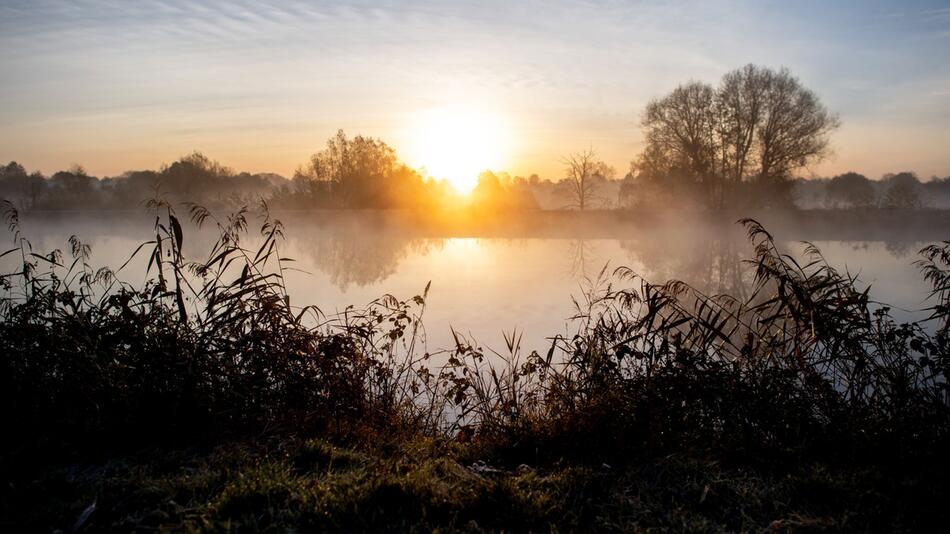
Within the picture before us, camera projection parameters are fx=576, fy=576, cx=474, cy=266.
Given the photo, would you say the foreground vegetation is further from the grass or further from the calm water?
the calm water

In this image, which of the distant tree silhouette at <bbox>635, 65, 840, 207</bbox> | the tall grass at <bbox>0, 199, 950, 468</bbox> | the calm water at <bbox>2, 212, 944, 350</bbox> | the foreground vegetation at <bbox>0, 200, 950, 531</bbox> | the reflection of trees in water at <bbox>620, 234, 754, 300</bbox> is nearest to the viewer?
the foreground vegetation at <bbox>0, 200, 950, 531</bbox>

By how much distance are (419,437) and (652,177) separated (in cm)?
3176

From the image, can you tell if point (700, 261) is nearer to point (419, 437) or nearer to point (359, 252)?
point (359, 252)

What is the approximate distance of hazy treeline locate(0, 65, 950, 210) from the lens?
1187 inches

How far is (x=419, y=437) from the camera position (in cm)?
408

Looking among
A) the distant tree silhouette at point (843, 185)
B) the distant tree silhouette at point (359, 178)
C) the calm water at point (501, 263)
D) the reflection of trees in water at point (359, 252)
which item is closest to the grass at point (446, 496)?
the calm water at point (501, 263)

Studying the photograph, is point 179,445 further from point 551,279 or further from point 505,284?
point 551,279

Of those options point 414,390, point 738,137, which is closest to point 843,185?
point 738,137

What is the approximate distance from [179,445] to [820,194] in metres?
63.9

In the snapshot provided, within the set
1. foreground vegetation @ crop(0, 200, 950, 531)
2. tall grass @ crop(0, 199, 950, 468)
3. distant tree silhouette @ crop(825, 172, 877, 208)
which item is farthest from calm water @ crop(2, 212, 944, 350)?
distant tree silhouette @ crop(825, 172, 877, 208)

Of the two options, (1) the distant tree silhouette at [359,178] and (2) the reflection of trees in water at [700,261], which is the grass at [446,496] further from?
(1) the distant tree silhouette at [359,178]

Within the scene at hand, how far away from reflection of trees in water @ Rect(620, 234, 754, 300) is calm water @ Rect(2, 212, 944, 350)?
0.16ft

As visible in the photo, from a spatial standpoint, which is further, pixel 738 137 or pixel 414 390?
pixel 738 137

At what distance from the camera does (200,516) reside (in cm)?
254
